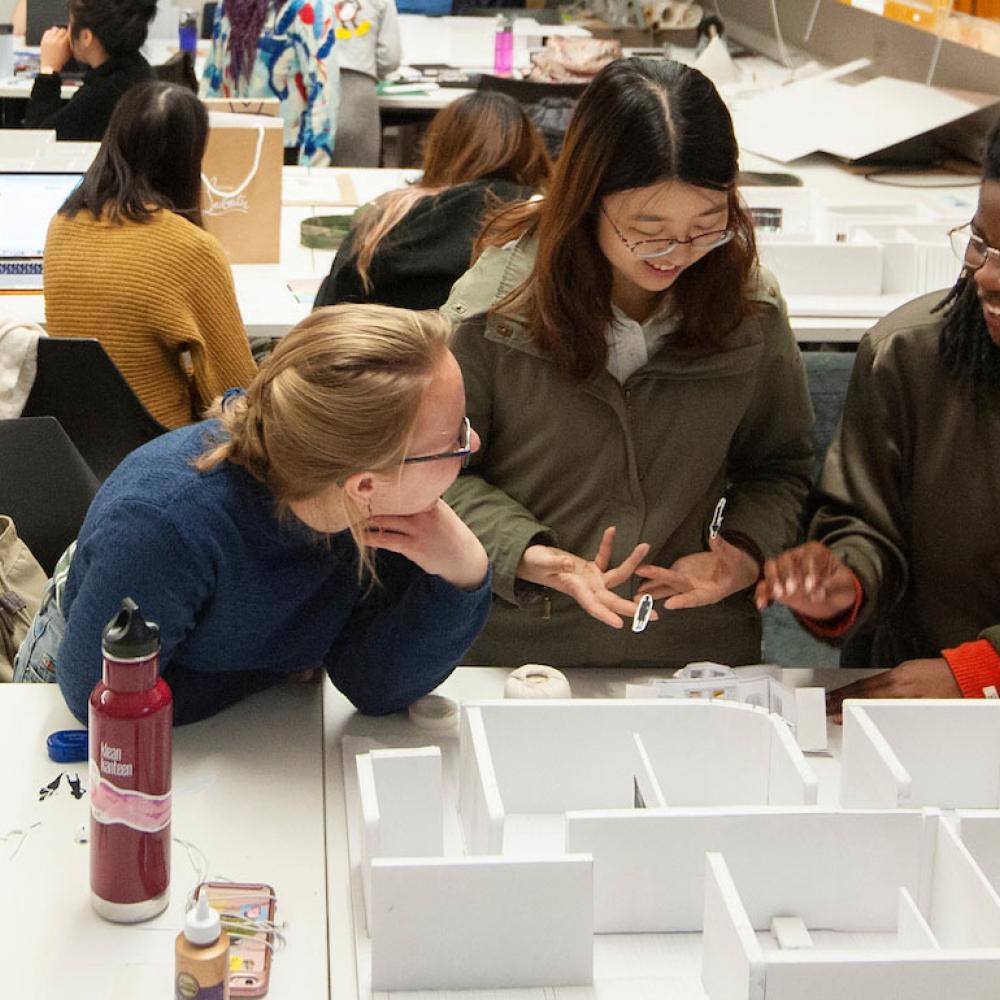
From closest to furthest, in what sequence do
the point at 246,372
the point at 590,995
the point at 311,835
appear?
the point at 590,995 → the point at 311,835 → the point at 246,372

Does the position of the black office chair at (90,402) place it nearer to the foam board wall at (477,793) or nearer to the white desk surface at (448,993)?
the white desk surface at (448,993)

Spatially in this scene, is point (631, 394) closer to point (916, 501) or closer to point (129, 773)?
point (916, 501)

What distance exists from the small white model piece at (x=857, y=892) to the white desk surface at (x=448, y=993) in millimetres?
57

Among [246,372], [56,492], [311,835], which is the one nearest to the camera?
[311,835]

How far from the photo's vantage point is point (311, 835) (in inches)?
60.2

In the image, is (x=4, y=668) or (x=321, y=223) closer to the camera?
(x=4, y=668)

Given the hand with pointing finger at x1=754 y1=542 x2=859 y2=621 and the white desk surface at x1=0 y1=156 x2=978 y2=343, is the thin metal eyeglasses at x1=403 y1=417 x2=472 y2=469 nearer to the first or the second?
the hand with pointing finger at x1=754 y1=542 x2=859 y2=621

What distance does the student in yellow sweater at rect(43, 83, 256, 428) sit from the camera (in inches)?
121

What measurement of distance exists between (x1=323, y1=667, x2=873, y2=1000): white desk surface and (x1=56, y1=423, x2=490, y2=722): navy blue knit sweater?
40mm

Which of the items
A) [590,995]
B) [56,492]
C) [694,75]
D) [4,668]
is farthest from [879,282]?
[590,995]

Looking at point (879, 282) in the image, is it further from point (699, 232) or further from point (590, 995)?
point (590, 995)

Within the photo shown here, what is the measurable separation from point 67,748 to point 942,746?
37.1 inches

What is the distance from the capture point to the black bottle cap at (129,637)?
4.14ft

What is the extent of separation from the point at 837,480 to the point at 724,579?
0.78 feet
